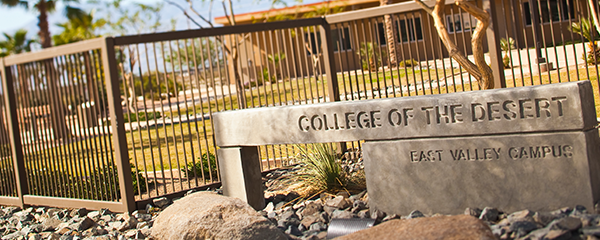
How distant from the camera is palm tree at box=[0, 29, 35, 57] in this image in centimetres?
2956

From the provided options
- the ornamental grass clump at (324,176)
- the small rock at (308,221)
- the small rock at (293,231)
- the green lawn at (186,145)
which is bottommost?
the small rock at (293,231)

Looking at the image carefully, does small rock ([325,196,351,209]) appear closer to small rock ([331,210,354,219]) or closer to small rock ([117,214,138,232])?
small rock ([331,210,354,219])

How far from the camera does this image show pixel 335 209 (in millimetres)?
4703

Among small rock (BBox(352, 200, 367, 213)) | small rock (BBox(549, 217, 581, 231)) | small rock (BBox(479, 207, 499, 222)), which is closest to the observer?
small rock (BBox(549, 217, 581, 231))

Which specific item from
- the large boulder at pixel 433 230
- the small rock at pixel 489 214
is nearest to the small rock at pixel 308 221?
the large boulder at pixel 433 230

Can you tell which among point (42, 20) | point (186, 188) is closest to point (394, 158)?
point (186, 188)

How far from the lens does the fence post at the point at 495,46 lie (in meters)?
5.99

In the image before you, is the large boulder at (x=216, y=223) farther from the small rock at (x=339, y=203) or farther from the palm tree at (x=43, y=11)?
the palm tree at (x=43, y=11)

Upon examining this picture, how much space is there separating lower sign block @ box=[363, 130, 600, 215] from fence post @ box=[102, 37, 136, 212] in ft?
9.28

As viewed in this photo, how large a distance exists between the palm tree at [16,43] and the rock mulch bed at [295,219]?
25.7m

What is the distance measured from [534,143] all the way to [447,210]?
0.83 meters

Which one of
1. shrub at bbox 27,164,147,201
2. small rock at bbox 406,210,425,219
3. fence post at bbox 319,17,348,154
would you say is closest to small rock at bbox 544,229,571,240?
small rock at bbox 406,210,425,219

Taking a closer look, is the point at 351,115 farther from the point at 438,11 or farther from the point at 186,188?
the point at 186,188

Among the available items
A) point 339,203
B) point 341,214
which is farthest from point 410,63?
point 341,214
